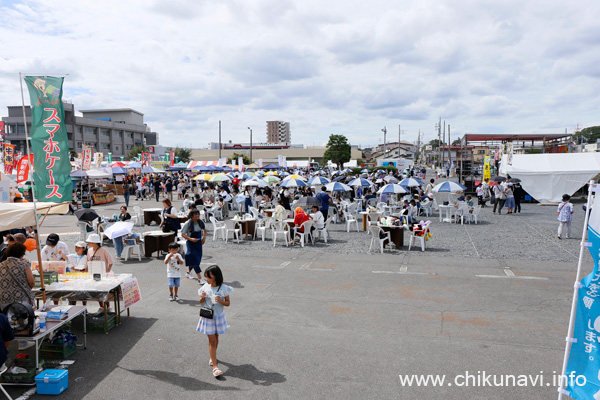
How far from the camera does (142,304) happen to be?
27.1ft

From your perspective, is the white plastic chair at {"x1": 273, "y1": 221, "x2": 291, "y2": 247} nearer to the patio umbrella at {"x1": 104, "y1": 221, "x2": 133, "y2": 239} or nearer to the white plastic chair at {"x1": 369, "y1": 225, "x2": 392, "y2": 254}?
the white plastic chair at {"x1": 369, "y1": 225, "x2": 392, "y2": 254}

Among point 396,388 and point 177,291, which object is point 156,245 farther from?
point 396,388

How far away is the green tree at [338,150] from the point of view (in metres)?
87.4

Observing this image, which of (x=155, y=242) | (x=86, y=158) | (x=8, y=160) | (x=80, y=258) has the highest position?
(x=86, y=158)

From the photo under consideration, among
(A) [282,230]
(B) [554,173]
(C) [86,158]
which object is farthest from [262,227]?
(B) [554,173]

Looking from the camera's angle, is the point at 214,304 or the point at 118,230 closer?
the point at 214,304

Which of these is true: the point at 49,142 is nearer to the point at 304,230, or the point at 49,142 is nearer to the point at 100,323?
the point at 100,323

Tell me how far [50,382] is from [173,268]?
→ 3.45 m

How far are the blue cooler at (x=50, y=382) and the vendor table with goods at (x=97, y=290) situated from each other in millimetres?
1692

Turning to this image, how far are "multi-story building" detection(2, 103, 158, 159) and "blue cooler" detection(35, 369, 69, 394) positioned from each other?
62.8m

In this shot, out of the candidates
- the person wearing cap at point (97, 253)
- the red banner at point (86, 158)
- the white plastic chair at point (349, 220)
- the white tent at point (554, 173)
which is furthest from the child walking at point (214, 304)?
the red banner at point (86, 158)

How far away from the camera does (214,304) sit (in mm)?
5438

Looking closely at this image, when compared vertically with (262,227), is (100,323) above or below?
below

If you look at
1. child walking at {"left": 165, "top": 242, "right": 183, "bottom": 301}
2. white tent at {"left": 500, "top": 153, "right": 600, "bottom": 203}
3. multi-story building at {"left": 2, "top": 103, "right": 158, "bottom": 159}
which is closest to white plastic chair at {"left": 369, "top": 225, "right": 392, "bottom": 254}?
child walking at {"left": 165, "top": 242, "right": 183, "bottom": 301}
